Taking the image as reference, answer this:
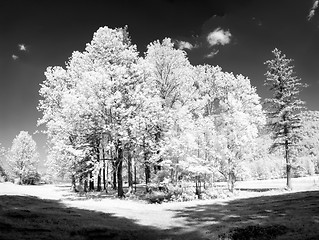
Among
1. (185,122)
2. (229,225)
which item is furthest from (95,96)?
(229,225)

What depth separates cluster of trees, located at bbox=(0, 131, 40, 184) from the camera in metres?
78.0

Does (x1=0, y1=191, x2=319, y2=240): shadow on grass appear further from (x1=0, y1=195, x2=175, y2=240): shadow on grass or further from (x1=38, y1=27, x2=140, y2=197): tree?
(x1=38, y1=27, x2=140, y2=197): tree

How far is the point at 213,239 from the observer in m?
14.8

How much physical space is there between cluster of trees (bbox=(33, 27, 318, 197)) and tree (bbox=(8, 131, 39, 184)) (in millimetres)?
42045

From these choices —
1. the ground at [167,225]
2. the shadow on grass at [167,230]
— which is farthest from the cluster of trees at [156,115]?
the shadow on grass at [167,230]

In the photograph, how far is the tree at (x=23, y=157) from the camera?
3076 inches

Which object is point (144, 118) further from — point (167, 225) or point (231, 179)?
point (231, 179)

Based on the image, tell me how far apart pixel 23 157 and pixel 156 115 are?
60665mm

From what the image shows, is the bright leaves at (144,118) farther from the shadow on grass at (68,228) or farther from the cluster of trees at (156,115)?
the shadow on grass at (68,228)

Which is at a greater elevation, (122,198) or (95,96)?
(95,96)

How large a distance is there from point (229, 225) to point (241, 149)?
19.0 meters

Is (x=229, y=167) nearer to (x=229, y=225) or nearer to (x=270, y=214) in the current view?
(x=270, y=214)

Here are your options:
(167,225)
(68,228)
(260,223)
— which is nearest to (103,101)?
(167,225)

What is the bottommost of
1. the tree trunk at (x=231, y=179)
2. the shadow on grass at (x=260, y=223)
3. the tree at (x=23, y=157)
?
the shadow on grass at (x=260, y=223)
